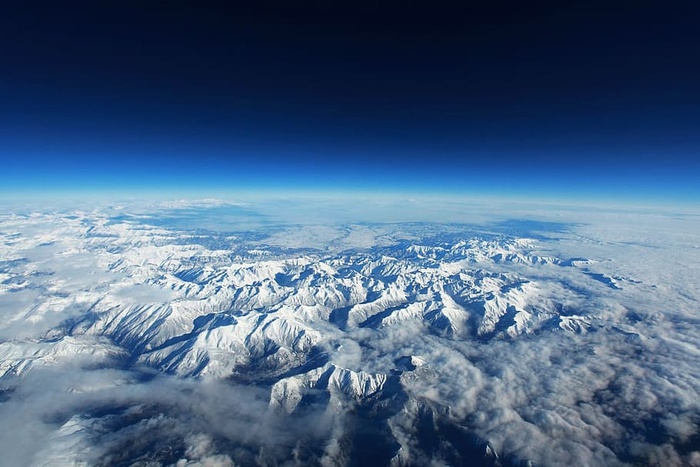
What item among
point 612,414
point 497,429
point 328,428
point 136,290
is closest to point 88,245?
point 136,290

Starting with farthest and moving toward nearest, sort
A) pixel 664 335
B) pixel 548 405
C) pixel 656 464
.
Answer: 1. pixel 664 335
2. pixel 548 405
3. pixel 656 464

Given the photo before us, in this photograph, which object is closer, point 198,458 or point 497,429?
point 198,458

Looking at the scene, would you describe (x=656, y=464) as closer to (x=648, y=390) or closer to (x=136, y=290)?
(x=648, y=390)

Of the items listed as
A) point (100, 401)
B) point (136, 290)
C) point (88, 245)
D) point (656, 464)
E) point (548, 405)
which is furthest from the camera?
point (88, 245)

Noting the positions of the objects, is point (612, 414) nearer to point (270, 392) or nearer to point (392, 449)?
point (392, 449)

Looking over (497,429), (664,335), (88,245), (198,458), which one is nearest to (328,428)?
(198,458)

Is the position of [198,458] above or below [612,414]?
below
